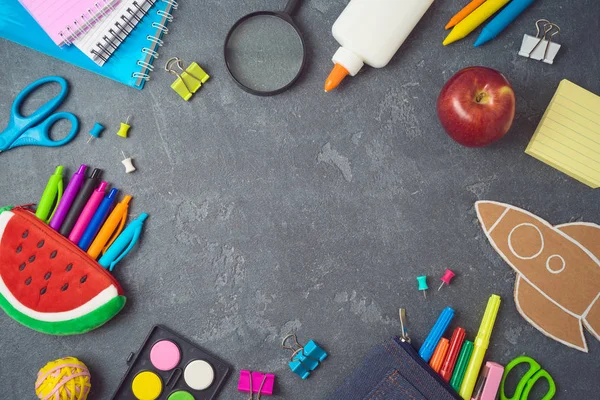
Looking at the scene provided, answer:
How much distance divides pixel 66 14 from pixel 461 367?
828mm

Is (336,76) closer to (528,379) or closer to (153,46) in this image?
(153,46)

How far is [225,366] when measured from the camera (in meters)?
0.81

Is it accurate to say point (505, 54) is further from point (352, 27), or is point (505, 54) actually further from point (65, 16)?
point (65, 16)

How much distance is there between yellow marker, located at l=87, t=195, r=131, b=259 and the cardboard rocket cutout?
0.57 metres

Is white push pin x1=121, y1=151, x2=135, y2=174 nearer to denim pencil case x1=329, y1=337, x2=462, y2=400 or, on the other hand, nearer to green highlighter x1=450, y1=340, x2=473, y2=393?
denim pencil case x1=329, y1=337, x2=462, y2=400

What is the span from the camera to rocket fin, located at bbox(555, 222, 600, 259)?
82 centimetres

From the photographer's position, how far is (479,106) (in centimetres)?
74

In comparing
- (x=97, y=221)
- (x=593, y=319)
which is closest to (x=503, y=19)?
(x=593, y=319)

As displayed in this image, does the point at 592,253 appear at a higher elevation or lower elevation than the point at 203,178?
lower

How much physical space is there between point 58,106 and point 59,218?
18 cm

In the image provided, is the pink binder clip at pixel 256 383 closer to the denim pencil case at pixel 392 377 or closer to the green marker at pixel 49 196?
the denim pencil case at pixel 392 377

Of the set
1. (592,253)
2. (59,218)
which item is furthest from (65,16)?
(592,253)

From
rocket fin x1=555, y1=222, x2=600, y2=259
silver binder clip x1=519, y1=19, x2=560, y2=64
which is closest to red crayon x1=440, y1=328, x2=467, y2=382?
rocket fin x1=555, y1=222, x2=600, y2=259

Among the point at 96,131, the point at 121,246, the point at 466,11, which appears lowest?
the point at 121,246
